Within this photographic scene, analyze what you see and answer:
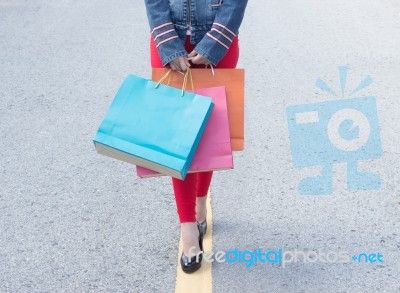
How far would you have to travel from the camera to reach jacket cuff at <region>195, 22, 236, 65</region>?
2535 mm

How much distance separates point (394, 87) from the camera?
525 cm

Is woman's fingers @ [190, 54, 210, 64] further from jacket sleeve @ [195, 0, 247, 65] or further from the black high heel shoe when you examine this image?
the black high heel shoe

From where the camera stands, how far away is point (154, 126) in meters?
2.44

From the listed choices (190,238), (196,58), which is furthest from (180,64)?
(190,238)

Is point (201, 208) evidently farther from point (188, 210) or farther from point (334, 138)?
point (334, 138)

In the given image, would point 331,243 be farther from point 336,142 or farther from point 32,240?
point 32,240

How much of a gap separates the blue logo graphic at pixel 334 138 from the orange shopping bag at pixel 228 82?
1280 mm

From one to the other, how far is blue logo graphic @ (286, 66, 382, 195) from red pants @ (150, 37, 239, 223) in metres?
0.95

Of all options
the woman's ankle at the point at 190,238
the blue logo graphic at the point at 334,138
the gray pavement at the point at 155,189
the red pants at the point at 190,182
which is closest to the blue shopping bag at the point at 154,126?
the red pants at the point at 190,182

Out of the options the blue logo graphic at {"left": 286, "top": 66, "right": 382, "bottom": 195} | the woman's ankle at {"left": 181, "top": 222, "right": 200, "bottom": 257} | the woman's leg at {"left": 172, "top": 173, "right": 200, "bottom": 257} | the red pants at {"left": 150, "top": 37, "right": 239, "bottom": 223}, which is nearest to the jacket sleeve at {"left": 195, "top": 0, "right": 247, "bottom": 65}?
the red pants at {"left": 150, "top": 37, "right": 239, "bottom": 223}

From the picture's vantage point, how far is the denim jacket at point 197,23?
2.54m

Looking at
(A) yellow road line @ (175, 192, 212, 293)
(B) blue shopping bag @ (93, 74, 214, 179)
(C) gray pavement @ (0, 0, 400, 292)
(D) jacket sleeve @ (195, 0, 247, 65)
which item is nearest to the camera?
(B) blue shopping bag @ (93, 74, 214, 179)

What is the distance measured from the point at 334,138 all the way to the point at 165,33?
2150mm

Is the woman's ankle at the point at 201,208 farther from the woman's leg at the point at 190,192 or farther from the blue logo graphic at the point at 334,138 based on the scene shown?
the blue logo graphic at the point at 334,138
